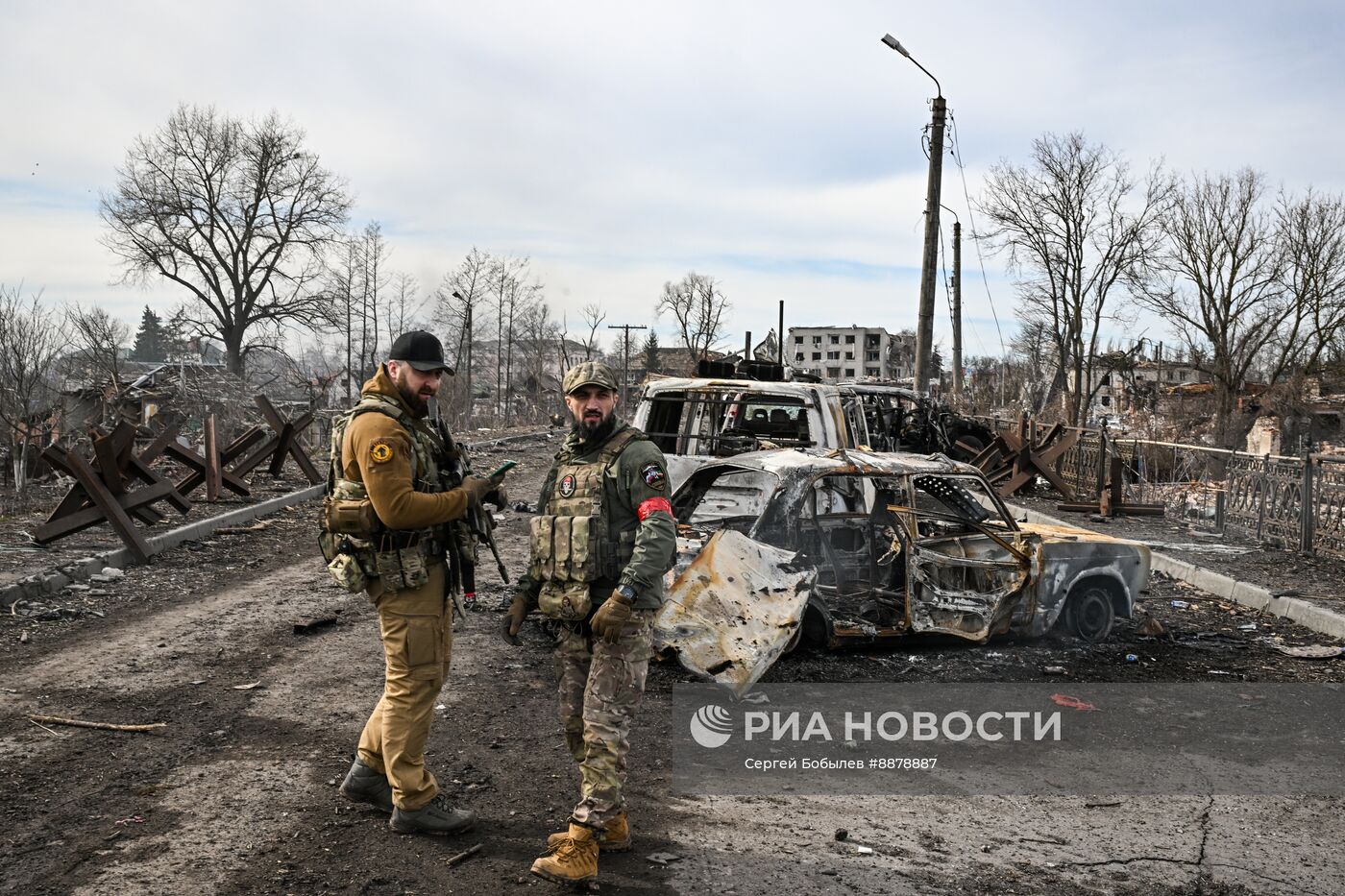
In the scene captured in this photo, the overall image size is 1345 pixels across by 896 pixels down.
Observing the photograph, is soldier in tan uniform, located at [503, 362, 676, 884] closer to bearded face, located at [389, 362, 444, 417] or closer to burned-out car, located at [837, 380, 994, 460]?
bearded face, located at [389, 362, 444, 417]

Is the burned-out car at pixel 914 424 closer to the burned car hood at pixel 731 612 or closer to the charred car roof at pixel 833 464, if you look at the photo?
the charred car roof at pixel 833 464

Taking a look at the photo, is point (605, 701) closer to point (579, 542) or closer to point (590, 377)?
point (579, 542)

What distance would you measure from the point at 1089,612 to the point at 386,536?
521cm

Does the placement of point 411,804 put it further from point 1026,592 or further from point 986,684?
point 1026,592

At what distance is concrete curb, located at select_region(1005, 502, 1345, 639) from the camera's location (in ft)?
24.8

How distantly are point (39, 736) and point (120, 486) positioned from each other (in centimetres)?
537

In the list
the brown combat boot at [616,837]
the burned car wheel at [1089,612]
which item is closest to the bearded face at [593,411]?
the brown combat boot at [616,837]

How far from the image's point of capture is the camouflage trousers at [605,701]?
3324 millimetres

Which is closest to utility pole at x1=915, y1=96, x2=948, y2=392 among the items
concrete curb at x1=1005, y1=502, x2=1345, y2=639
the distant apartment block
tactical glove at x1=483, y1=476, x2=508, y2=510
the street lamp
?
the street lamp

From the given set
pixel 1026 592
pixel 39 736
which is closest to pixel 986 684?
pixel 1026 592

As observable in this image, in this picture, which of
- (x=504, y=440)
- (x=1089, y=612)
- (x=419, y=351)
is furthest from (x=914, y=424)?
(x=504, y=440)

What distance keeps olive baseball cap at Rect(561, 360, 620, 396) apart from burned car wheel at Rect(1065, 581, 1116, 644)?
4.42 metres

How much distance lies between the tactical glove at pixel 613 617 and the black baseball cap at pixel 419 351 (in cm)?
104

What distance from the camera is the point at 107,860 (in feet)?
10.7
